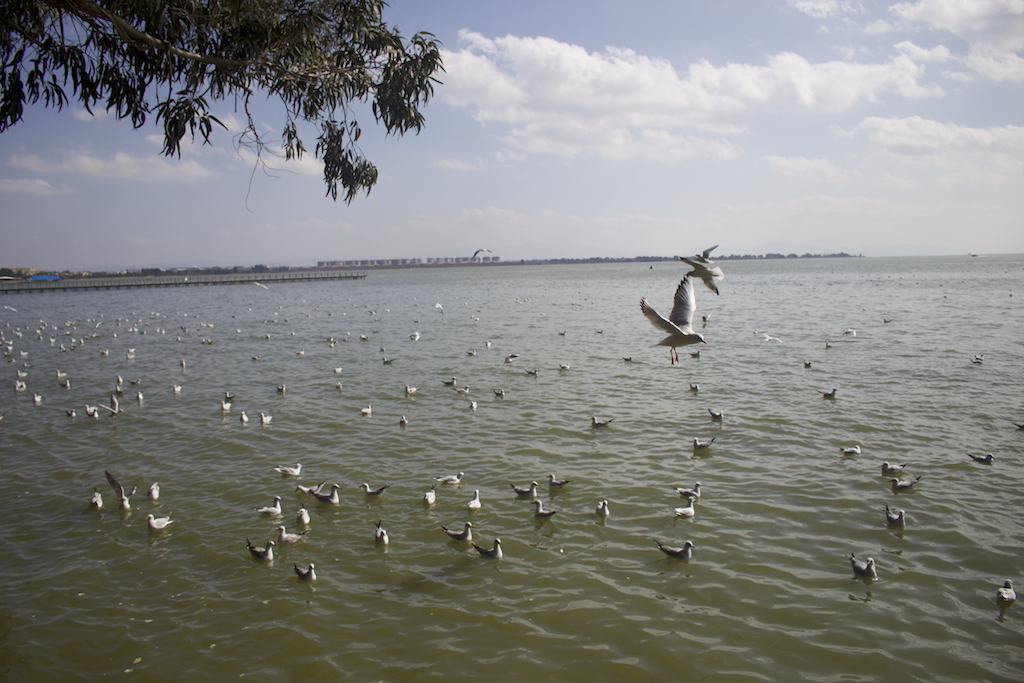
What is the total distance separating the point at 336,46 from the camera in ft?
37.3

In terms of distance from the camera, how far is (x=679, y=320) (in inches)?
369

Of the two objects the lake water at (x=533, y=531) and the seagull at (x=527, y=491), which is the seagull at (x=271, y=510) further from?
the seagull at (x=527, y=491)

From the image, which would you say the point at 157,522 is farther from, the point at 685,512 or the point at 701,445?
the point at 701,445

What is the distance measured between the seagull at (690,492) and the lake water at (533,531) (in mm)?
274

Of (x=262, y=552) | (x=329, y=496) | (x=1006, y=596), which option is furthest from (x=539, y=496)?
(x=1006, y=596)

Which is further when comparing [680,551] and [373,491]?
[373,491]

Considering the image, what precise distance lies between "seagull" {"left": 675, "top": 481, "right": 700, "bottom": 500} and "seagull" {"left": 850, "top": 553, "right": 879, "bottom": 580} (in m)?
2.56

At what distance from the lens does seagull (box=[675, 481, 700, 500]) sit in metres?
9.64

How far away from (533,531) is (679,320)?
14.3 feet

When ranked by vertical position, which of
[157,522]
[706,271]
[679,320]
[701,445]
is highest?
[706,271]

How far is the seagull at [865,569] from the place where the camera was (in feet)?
24.5

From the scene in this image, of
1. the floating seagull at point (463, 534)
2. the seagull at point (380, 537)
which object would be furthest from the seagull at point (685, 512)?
the seagull at point (380, 537)

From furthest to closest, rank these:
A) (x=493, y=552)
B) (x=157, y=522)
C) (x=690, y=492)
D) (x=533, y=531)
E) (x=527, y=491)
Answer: (x=527, y=491) < (x=690, y=492) < (x=157, y=522) < (x=533, y=531) < (x=493, y=552)

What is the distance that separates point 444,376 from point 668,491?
1205 cm
